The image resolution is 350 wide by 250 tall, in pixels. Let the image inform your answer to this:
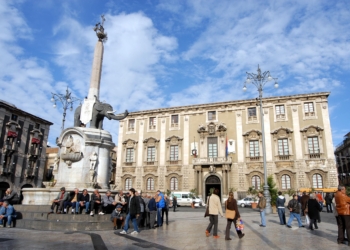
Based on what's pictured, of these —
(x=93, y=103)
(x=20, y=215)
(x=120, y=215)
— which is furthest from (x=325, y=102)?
(x=20, y=215)

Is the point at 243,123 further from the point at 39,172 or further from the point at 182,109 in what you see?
the point at 39,172

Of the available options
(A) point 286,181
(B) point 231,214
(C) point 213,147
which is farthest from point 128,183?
(B) point 231,214

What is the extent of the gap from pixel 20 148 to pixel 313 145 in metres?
36.0

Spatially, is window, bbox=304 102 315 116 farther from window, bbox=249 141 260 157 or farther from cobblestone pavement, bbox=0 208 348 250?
cobblestone pavement, bbox=0 208 348 250

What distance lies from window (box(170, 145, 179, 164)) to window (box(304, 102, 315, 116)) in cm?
1574

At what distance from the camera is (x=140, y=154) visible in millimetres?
37844

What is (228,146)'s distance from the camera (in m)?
34.2

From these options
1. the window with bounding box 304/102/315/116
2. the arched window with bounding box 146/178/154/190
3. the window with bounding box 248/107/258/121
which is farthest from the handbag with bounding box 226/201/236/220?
the arched window with bounding box 146/178/154/190

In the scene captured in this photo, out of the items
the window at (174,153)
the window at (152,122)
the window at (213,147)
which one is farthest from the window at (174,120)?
the window at (213,147)

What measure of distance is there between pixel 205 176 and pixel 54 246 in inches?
1132

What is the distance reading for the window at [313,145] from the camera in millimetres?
31453

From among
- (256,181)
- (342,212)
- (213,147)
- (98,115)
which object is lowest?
(342,212)

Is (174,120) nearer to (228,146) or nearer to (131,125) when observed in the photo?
(131,125)

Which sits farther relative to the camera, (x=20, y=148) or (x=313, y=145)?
(x=20, y=148)
